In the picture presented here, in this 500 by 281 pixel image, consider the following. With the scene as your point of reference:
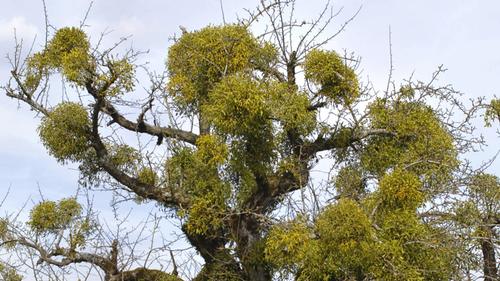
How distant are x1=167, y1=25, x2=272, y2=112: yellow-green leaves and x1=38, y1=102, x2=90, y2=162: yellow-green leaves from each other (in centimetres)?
115

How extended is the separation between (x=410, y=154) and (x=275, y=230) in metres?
2.07

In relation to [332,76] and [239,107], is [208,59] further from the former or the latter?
[332,76]

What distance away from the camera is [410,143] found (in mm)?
9133

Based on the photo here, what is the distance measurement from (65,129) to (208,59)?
1926 millimetres

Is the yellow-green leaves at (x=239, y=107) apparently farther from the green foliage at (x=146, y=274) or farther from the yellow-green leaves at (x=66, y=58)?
the green foliage at (x=146, y=274)

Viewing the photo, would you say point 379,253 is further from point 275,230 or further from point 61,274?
point 61,274

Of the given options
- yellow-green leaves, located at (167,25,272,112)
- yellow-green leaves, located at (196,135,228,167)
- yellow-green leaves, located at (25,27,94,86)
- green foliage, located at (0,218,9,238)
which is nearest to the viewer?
yellow-green leaves, located at (196,135,228,167)

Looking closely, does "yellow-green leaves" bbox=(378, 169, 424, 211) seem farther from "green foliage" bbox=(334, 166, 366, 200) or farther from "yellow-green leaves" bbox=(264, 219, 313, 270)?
"green foliage" bbox=(334, 166, 366, 200)

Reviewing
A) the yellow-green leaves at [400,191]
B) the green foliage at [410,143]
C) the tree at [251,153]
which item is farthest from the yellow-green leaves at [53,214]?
the yellow-green leaves at [400,191]

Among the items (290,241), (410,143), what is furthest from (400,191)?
(410,143)

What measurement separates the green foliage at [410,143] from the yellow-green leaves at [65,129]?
3442 mm

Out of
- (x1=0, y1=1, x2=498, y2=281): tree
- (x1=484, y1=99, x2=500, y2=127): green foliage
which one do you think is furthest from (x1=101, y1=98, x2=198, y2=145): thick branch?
(x1=484, y1=99, x2=500, y2=127): green foliage

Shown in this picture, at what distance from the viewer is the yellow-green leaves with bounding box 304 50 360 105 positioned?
8867 mm

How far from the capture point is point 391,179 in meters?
7.90
